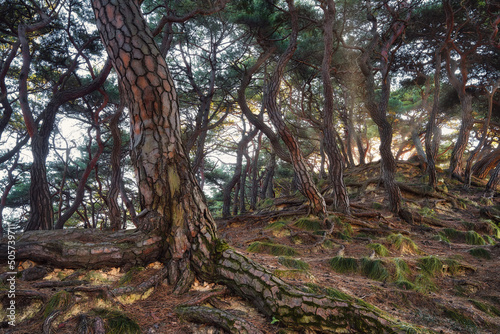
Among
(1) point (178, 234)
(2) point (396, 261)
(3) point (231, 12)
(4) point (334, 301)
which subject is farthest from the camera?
(3) point (231, 12)

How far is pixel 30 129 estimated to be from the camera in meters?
4.80

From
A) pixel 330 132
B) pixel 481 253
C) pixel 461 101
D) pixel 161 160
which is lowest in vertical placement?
pixel 481 253

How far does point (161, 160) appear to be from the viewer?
2305mm

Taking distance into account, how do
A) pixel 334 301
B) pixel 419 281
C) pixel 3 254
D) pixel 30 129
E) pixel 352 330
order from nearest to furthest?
pixel 352 330, pixel 334 301, pixel 3 254, pixel 419 281, pixel 30 129

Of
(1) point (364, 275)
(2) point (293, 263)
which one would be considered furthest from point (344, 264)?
(2) point (293, 263)

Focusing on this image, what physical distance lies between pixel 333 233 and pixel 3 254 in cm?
471

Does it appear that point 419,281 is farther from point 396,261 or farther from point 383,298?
point 383,298

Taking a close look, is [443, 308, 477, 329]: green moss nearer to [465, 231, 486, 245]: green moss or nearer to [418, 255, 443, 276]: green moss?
[418, 255, 443, 276]: green moss

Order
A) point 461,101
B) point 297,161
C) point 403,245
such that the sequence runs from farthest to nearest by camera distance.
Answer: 1. point 461,101
2. point 297,161
3. point 403,245

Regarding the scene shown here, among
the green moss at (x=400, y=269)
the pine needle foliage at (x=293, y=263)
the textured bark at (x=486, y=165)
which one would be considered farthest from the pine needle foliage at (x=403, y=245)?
the textured bark at (x=486, y=165)

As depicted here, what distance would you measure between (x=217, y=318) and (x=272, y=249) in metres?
2.39

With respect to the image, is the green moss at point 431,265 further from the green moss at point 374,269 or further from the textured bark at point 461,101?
the textured bark at point 461,101

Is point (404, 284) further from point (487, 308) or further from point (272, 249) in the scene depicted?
point (272, 249)

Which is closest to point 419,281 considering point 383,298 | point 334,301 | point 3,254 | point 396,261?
point 396,261
